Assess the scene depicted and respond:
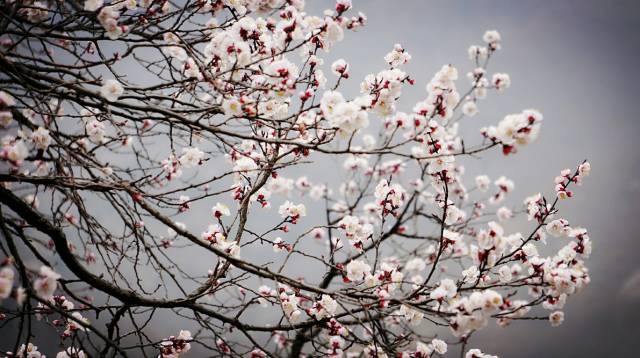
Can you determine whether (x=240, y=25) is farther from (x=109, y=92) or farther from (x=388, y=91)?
(x=388, y=91)

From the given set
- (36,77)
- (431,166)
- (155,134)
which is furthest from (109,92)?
(431,166)

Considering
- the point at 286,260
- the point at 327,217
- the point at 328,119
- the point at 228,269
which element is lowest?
the point at 286,260

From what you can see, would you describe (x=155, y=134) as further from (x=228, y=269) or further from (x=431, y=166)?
(x=431, y=166)

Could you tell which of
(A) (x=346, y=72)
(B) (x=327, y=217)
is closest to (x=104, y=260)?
(A) (x=346, y=72)

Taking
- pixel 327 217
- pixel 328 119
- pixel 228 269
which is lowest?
pixel 228 269

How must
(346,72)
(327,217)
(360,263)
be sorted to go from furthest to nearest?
(327,217), (360,263), (346,72)

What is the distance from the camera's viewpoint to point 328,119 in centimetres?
205

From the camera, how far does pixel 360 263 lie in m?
2.94

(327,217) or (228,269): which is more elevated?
(327,217)

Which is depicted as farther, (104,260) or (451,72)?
(104,260)

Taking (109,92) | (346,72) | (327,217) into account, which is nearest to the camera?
(109,92)

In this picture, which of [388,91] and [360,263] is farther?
[360,263]

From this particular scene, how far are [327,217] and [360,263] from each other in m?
4.04

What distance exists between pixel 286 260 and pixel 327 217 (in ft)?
14.8
